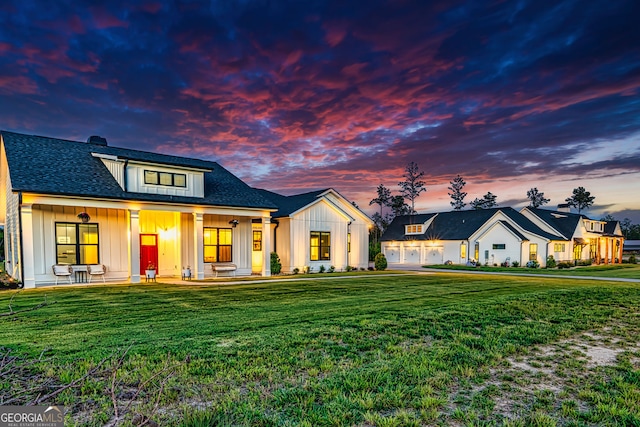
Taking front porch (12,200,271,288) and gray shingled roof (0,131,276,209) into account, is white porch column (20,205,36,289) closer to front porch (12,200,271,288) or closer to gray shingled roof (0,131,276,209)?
front porch (12,200,271,288)

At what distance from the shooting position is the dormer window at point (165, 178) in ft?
51.0

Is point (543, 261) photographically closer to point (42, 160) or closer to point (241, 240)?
point (241, 240)

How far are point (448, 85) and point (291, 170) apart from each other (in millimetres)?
15986

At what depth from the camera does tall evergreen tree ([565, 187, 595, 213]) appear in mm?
57438

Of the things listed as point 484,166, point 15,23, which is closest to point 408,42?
point 15,23

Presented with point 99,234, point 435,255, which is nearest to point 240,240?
point 99,234

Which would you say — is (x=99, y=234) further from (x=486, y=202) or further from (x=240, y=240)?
(x=486, y=202)

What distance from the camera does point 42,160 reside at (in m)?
14.5

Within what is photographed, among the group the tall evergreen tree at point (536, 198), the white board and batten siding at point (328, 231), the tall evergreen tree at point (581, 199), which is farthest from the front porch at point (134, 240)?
the tall evergreen tree at point (536, 198)

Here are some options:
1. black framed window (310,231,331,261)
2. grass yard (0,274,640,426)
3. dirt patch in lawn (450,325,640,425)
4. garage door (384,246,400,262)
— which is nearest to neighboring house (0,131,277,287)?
black framed window (310,231,331,261)

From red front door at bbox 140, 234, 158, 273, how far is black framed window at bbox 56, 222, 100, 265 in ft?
7.11

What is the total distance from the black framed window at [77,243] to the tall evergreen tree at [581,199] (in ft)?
223

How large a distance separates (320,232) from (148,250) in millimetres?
9782

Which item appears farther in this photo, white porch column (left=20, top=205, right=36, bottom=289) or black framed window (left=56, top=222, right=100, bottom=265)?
black framed window (left=56, top=222, right=100, bottom=265)
